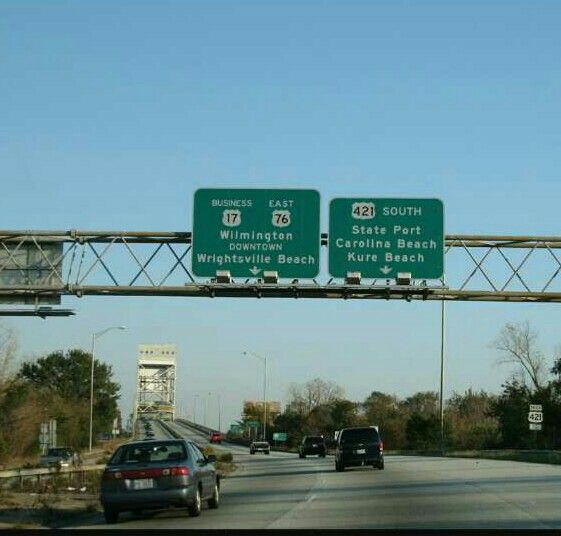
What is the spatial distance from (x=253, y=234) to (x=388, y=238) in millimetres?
3818

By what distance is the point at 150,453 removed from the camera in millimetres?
21016

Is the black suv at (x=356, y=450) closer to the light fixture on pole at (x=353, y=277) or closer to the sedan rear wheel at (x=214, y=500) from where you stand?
the light fixture on pole at (x=353, y=277)

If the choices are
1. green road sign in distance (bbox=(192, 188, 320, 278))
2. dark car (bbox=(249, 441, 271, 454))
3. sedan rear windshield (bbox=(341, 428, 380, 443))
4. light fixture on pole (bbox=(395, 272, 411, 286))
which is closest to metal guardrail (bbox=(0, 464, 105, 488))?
green road sign in distance (bbox=(192, 188, 320, 278))

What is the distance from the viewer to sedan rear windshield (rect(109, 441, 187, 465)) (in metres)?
20.7

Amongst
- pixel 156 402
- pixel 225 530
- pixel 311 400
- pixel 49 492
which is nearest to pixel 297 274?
pixel 49 492

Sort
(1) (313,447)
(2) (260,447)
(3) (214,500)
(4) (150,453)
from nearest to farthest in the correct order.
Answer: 1. (4) (150,453)
2. (3) (214,500)
3. (1) (313,447)
4. (2) (260,447)

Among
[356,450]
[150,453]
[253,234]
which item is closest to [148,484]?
[150,453]

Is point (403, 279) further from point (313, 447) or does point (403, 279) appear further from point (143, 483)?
point (313, 447)

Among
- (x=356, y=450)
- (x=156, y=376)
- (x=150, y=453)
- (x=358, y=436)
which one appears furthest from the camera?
(x=156, y=376)

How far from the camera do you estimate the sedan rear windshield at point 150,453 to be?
20.7 meters

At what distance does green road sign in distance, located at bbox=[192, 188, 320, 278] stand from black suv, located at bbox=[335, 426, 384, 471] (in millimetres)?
14267

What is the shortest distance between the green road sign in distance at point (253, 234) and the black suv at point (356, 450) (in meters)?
14.3

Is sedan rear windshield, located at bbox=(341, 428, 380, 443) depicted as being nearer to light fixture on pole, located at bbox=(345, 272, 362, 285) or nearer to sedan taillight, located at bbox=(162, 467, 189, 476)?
light fixture on pole, located at bbox=(345, 272, 362, 285)

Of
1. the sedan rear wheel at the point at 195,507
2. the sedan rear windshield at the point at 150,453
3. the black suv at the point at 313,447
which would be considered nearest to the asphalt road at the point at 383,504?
the sedan rear wheel at the point at 195,507
